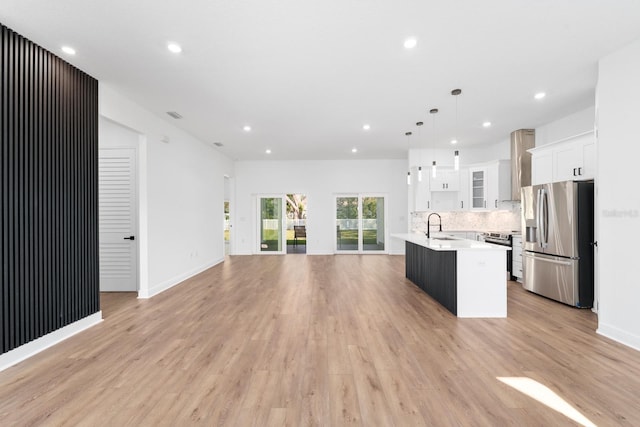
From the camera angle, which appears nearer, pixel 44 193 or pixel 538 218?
pixel 44 193

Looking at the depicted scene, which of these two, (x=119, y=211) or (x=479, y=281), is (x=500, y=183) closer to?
(x=479, y=281)

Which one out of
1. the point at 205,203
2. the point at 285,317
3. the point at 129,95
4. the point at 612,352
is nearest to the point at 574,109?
the point at 612,352

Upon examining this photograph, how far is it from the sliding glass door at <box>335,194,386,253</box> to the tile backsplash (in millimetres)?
1383

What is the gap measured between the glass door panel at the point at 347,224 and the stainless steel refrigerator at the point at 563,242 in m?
5.00

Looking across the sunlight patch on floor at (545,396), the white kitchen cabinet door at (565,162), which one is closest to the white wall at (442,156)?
the white kitchen cabinet door at (565,162)

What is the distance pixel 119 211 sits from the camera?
4.79 meters

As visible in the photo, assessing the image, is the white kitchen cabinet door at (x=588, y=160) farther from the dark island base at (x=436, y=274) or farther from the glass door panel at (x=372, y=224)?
the glass door panel at (x=372, y=224)

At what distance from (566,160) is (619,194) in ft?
5.41

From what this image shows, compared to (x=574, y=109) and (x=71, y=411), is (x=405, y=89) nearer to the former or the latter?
(x=574, y=109)

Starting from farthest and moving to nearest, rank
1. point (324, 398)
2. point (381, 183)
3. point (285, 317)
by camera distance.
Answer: point (381, 183) → point (285, 317) → point (324, 398)

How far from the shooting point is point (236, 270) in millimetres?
6520

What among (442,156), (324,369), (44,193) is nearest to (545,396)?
(324,369)

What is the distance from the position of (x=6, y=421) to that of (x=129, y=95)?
3815 mm

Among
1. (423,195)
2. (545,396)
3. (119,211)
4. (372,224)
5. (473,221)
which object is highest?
(423,195)
